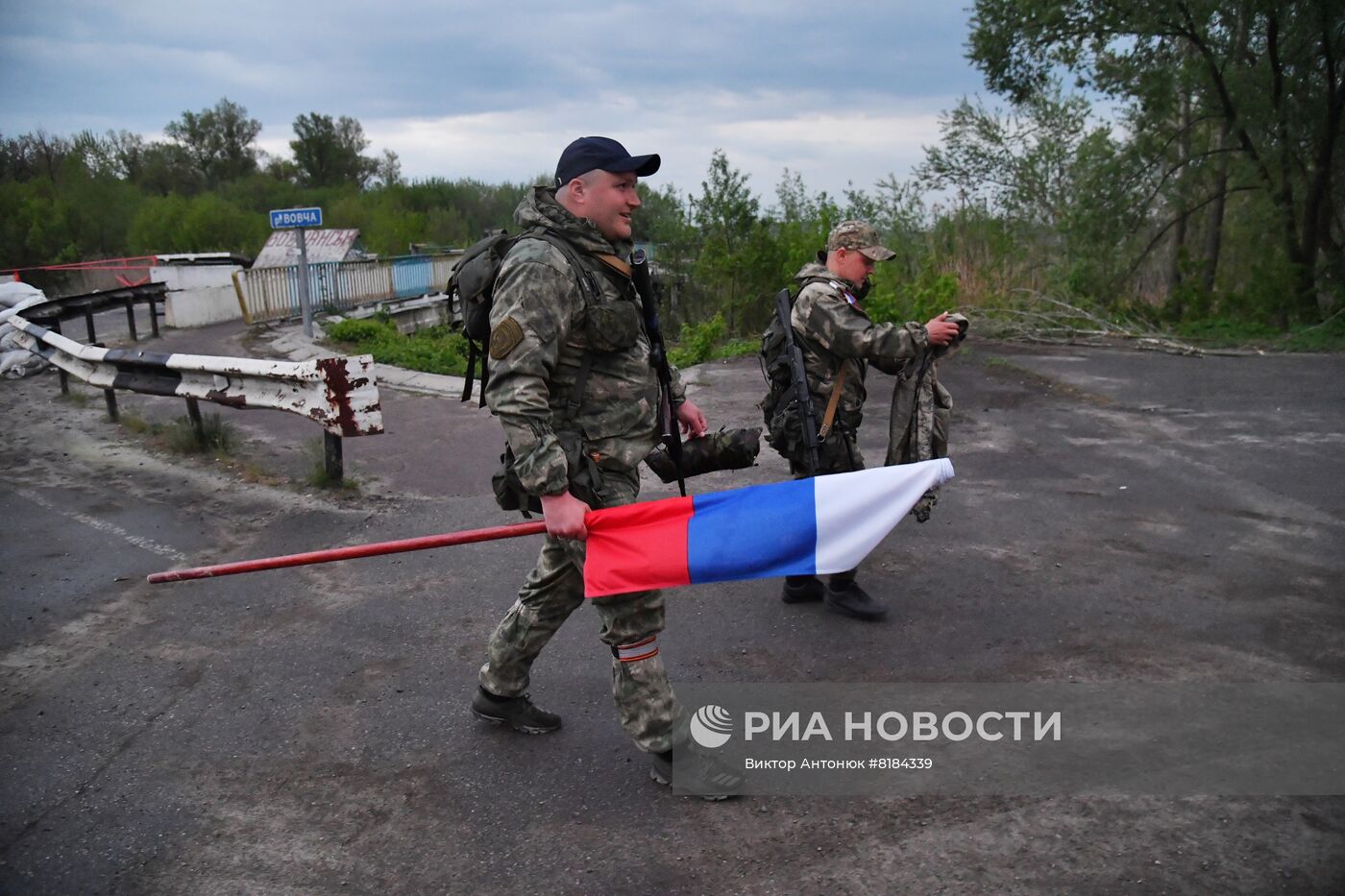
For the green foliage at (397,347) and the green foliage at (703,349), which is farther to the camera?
the green foliage at (397,347)

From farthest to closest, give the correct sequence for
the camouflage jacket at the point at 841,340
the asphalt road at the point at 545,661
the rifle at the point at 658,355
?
the camouflage jacket at the point at 841,340 < the rifle at the point at 658,355 < the asphalt road at the point at 545,661

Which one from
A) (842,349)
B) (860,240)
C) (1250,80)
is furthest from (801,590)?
(1250,80)

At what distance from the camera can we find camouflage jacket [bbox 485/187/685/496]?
3.15 meters

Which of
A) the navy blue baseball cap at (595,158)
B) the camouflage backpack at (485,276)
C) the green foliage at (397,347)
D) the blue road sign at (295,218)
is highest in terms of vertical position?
the blue road sign at (295,218)

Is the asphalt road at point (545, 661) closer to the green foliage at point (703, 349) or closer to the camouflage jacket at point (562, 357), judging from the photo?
the camouflage jacket at point (562, 357)

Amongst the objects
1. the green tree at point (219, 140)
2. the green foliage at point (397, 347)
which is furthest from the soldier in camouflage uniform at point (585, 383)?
the green tree at point (219, 140)

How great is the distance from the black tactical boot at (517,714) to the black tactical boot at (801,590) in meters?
1.58

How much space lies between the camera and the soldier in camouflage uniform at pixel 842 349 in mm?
4617

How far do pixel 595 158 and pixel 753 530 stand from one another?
4.52 feet

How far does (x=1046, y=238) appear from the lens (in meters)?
19.5

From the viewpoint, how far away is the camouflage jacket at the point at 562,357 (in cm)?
315

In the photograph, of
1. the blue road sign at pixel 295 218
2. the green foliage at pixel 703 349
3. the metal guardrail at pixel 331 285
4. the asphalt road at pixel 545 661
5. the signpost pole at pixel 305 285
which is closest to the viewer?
the asphalt road at pixel 545 661

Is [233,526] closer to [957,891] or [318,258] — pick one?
[957,891]

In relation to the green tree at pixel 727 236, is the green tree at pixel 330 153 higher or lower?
higher
